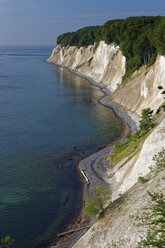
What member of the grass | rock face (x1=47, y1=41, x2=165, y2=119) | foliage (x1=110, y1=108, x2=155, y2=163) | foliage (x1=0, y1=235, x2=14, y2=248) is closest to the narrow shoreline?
the grass

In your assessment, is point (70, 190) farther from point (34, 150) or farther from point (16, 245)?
point (34, 150)

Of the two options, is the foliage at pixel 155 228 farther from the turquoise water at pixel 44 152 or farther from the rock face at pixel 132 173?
the turquoise water at pixel 44 152

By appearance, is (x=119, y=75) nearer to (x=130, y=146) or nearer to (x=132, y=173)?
(x=130, y=146)

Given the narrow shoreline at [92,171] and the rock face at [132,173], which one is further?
the narrow shoreline at [92,171]

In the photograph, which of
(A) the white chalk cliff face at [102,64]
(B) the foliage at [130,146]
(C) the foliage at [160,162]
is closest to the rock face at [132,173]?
(A) the white chalk cliff face at [102,64]

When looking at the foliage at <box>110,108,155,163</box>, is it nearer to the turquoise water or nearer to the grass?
the grass

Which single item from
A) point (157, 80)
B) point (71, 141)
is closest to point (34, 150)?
point (71, 141)
